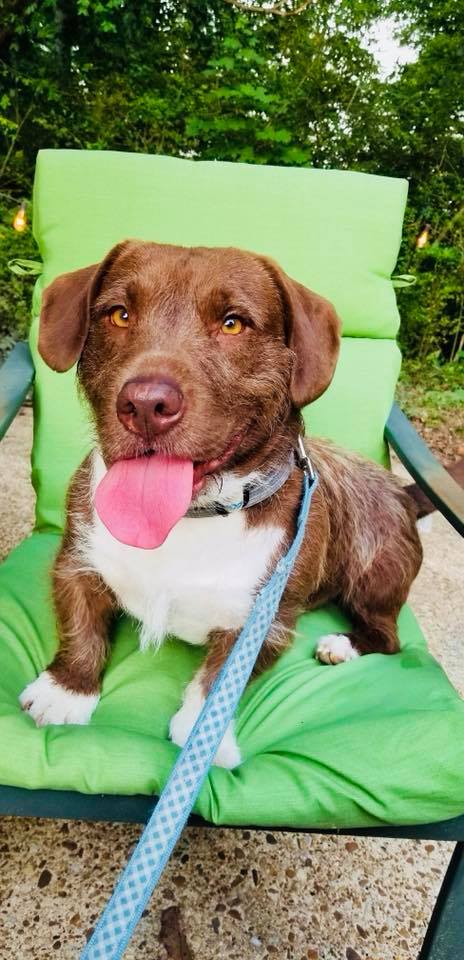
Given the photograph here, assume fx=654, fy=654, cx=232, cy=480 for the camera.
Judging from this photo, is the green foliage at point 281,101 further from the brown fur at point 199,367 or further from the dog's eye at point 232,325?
the dog's eye at point 232,325

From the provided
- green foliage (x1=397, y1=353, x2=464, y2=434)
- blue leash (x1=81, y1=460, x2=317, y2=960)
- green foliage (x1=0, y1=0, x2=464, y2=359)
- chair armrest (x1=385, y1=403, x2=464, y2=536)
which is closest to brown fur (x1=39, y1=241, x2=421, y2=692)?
chair armrest (x1=385, y1=403, x2=464, y2=536)

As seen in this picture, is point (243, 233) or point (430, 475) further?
point (243, 233)

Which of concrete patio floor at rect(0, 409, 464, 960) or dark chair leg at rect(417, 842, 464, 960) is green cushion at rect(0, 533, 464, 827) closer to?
dark chair leg at rect(417, 842, 464, 960)

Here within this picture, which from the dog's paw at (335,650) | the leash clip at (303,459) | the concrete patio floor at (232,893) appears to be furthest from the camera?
the dog's paw at (335,650)

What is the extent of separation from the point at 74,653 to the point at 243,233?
1.77 metres

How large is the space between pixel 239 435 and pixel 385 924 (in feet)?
4.69

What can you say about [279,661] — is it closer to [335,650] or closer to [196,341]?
[335,650]

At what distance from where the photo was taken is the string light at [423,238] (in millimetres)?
6805

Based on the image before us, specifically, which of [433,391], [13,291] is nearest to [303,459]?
[13,291]

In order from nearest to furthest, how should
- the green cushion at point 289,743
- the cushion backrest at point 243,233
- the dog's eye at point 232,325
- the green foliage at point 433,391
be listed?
the green cushion at point 289,743 < the dog's eye at point 232,325 < the cushion backrest at point 243,233 < the green foliage at point 433,391

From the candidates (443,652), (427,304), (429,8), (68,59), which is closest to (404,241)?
(427,304)

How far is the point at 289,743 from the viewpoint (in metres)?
1.45

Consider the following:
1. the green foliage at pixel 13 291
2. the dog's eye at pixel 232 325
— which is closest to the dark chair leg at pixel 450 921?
the dog's eye at pixel 232 325

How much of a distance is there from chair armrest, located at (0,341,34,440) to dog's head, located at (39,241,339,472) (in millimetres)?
434
